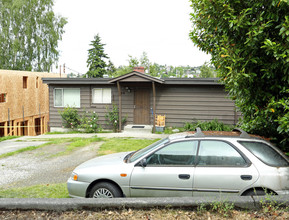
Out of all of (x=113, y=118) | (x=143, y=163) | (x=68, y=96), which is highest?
(x=68, y=96)

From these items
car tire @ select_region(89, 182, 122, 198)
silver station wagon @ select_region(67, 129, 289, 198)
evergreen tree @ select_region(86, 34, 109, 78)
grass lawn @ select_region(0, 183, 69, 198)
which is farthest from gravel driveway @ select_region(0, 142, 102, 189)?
evergreen tree @ select_region(86, 34, 109, 78)

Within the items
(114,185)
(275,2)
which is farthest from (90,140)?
(275,2)

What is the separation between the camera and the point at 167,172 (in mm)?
4473

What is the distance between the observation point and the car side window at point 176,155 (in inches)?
179

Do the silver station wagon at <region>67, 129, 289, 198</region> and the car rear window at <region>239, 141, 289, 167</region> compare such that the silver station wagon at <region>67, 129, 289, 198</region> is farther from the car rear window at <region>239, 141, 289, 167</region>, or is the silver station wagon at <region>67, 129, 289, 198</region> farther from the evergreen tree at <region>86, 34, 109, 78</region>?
the evergreen tree at <region>86, 34, 109, 78</region>

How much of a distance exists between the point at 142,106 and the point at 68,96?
4.74 meters

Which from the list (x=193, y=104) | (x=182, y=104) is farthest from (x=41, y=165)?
(x=193, y=104)

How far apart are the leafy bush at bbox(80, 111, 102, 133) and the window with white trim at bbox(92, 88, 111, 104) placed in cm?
91

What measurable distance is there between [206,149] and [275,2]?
8.37 ft

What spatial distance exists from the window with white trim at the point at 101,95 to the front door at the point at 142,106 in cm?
166

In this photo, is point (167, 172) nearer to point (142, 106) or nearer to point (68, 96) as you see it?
point (142, 106)

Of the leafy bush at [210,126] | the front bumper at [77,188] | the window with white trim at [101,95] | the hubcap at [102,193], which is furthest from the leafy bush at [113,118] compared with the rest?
the hubcap at [102,193]

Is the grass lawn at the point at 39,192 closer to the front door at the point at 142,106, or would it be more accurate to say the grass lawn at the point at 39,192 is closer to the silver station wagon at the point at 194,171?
the silver station wagon at the point at 194,171

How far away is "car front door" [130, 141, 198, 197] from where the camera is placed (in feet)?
14.5
